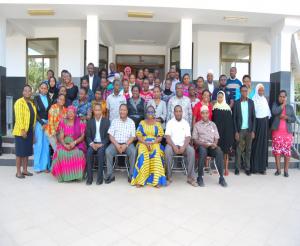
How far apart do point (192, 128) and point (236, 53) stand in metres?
5.14

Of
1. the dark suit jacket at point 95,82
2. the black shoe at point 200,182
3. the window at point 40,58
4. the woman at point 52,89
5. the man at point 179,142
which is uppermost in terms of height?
the window at point 40,58

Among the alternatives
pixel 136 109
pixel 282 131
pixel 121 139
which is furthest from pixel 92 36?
pixel 282 131

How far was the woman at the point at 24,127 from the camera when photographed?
5180mm

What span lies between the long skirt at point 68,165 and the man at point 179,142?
A: 146 cm

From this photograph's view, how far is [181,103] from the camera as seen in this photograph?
5.59 m

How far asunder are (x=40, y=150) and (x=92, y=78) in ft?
6.63

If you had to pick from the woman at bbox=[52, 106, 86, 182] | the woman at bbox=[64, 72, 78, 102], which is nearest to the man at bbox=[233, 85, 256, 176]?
the woman at bbox=[52, 106, 86, 182]

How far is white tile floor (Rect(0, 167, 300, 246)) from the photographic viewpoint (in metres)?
3.07

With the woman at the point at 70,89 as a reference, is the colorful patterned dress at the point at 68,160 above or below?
below

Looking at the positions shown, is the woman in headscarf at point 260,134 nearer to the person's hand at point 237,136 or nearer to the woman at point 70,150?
the person's hand at point 237,136

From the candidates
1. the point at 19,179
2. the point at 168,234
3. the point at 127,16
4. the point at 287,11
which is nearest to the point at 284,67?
the point at 287,11

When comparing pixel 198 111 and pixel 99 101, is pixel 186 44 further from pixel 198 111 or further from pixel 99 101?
pixel 99 101

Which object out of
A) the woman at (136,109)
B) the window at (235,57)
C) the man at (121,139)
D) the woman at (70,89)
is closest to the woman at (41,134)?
the woman at (70,89)

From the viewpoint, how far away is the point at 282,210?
3951 mm
